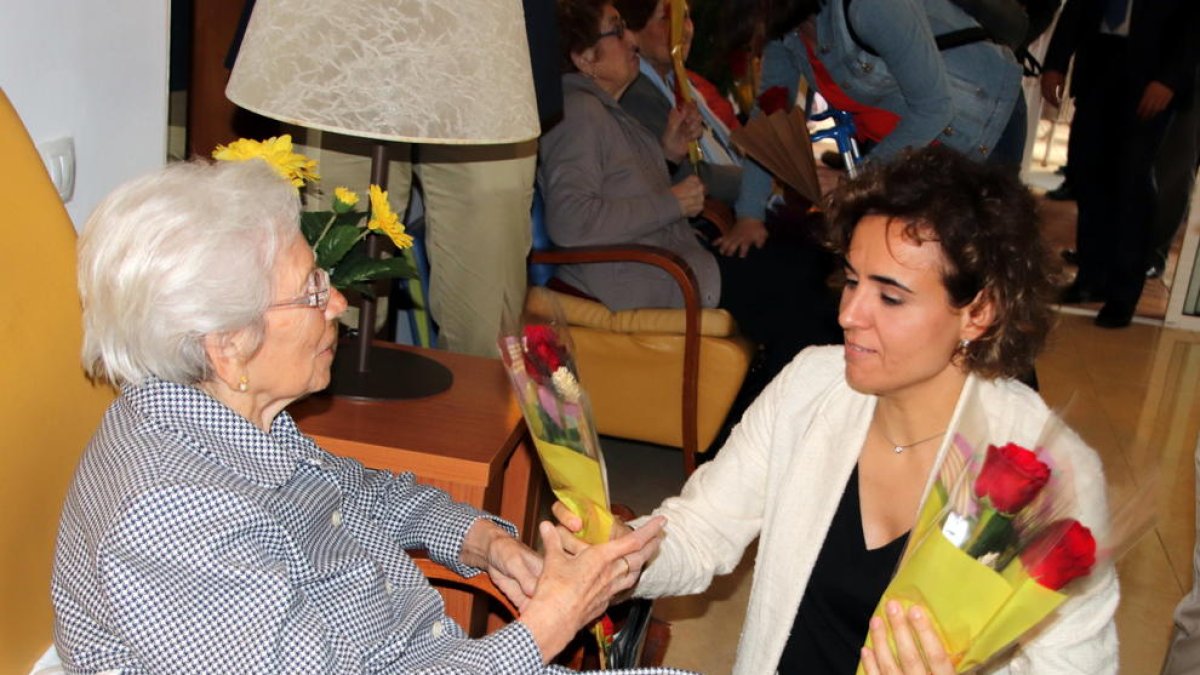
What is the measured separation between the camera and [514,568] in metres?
1.84

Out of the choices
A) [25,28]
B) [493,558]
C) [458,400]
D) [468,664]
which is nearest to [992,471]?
[468,664]

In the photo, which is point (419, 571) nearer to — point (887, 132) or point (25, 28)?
point (25, 28)

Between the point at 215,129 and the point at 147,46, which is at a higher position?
the point at 147,46

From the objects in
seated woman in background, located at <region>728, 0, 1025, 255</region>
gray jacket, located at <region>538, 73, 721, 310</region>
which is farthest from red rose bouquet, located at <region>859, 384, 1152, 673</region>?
gray jacket, located at <region>538, 73, 721, 310</region>

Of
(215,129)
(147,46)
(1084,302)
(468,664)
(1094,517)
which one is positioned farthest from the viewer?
(1084,302)

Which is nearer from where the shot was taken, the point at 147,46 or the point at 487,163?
the point at 147,46

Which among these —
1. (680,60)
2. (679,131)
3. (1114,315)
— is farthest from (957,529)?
(1114,315)

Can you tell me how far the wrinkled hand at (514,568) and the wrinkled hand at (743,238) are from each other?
6.99 ft

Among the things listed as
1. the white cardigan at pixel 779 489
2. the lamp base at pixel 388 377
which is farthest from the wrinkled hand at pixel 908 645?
the lamp base at pixel 388 377

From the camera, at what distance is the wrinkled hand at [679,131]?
3.96 metres

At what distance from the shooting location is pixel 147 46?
2.25 meters

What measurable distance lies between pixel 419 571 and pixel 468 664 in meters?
0.31

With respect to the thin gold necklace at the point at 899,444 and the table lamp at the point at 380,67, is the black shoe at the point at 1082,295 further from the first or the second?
the table lamp at the point at 380,67

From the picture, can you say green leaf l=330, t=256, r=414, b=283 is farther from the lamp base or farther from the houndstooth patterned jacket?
the houndstooth patterned jacket
